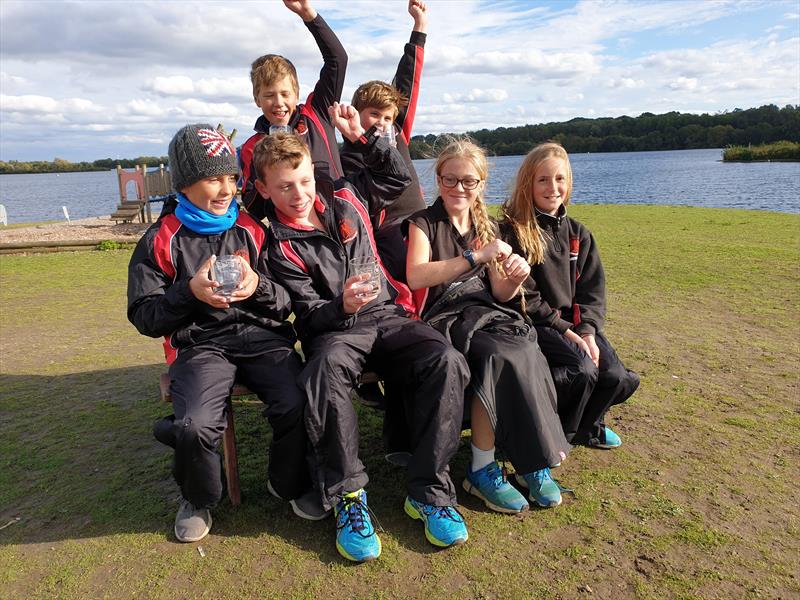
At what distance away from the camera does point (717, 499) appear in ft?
10.4

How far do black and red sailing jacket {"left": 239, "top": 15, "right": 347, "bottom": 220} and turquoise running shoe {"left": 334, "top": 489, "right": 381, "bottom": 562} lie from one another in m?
2.13

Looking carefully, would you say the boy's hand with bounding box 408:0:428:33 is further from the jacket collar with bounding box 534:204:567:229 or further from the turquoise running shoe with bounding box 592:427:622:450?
the turquoise running shoe with bounding box 592:427:622:450

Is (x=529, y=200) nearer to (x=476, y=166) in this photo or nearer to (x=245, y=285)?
(x=476, y=166)

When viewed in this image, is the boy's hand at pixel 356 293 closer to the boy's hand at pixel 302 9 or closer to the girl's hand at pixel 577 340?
the girl's hand at pixel 577 340

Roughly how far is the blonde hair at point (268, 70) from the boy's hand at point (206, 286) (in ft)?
5.44

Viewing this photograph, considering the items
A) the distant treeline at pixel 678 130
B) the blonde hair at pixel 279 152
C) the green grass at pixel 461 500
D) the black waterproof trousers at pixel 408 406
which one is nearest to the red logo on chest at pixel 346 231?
the blonde hair at pixel 279 152

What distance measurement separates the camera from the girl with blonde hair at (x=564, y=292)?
360cm

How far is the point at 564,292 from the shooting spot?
393 centimetres

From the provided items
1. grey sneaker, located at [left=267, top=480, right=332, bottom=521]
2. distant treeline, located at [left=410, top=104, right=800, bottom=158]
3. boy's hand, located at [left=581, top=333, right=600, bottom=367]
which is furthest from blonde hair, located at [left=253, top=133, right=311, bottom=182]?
distant treeline, located at [left=410, top=104, right=800, bottom=158]

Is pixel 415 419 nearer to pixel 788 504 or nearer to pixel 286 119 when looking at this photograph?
pixel 788 504

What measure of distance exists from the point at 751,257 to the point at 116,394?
877 centimetres

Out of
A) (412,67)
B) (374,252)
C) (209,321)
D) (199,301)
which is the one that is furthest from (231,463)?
(412,67)

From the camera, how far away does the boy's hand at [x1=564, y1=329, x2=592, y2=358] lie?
143 inches

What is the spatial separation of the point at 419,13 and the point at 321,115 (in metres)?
1.08
